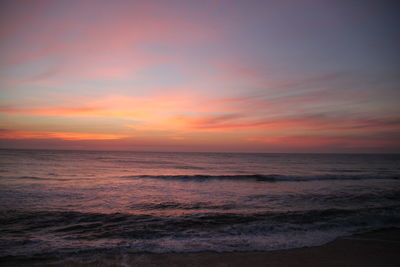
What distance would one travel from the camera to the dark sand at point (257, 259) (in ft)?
17.4

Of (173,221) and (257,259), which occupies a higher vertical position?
(257,259)

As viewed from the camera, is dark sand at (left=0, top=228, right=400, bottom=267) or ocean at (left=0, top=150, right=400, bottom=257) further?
ocean at (left=0, top=150, right=400, bottom=257)

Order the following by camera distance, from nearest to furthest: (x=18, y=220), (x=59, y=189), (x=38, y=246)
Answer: (x=38, y=246) → (x=18, y=220) → (x=59, y=189)

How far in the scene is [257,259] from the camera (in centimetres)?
561

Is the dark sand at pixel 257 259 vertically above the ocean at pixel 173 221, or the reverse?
the dark sand at pixel 257 259

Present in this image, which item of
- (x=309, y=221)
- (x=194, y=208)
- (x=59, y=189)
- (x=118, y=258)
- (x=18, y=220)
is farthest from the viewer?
(x=59, y=189)

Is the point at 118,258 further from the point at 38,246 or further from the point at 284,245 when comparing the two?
the point at 284,245

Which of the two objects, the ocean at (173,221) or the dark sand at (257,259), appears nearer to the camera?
the dark sand at (257,259)

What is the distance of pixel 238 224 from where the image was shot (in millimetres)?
8820

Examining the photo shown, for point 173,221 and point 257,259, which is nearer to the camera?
point 257,259

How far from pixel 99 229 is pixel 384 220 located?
1184 centimetres

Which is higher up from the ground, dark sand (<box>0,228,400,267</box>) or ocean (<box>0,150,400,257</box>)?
dark sand (<box>0,228,400,267</box>)

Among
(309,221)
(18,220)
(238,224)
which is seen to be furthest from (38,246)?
(309,221)

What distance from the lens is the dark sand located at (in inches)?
209
